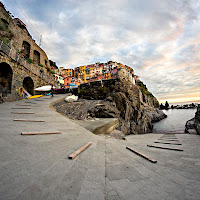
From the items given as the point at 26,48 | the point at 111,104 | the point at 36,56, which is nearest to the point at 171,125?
the point at 111,104

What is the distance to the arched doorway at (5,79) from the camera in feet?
36.6

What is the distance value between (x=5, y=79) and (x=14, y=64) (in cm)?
210

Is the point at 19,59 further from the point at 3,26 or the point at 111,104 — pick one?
the point at 111,104

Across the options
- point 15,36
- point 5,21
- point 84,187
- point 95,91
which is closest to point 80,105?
point 95,91

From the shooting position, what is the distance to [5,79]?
11367mm

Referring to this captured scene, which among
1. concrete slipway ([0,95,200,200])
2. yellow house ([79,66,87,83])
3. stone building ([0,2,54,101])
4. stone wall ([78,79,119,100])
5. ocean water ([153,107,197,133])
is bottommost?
ocean water ([153,107,197,133])

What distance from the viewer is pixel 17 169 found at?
1.50 metres

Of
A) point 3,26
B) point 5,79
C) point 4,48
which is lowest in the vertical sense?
point 5,79

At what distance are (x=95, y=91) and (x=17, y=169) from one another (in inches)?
540

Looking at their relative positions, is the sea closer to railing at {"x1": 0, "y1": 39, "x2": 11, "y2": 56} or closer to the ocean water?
the ocean water

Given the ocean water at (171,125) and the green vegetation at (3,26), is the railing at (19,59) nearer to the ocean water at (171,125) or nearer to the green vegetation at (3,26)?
the green vegetation at (3,26)

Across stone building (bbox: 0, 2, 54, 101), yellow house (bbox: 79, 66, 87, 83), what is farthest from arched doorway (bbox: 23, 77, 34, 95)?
yellow house (bbox: 79, 66, 87, 83)

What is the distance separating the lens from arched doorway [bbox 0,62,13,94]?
36.6 ft

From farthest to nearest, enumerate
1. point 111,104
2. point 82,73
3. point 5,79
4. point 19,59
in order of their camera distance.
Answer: point 82,73 → point 111,104 → point 19,59 → point 5,79
